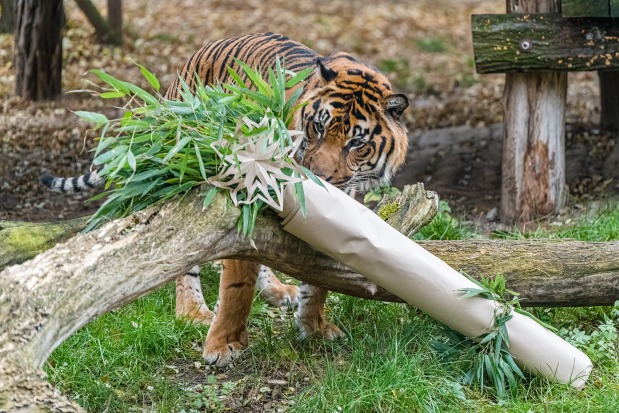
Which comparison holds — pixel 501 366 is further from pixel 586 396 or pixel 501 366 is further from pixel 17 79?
pixel 17 79

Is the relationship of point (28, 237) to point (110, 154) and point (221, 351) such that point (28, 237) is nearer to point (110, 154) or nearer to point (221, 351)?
point (221, 351)

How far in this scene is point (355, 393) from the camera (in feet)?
11.3

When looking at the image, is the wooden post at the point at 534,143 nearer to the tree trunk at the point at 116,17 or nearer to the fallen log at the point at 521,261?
the fallen log at the point at 521,261

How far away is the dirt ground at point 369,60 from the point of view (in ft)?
22.2

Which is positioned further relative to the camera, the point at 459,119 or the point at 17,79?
the point at 459,119

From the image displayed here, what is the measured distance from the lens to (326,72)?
14.1ft

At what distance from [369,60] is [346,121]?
699 centimetres

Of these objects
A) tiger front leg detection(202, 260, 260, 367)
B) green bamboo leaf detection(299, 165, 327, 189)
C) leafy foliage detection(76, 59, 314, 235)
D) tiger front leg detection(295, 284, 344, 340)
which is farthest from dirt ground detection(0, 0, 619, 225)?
tiger front leg detection(295, 284, 344, 340)

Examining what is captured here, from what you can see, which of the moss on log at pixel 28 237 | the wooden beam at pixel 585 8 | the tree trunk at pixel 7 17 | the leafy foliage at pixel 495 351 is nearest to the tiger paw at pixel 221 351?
the moss on log at pixel 28 237

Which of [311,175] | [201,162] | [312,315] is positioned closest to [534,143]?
[312,315]

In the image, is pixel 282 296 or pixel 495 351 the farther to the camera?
pixel 282 296

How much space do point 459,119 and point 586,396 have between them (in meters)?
5.13

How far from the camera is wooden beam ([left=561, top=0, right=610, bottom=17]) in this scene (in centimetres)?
551

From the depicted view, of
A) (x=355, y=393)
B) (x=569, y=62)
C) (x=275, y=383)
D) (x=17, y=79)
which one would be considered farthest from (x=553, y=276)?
(x=17, y=79)
